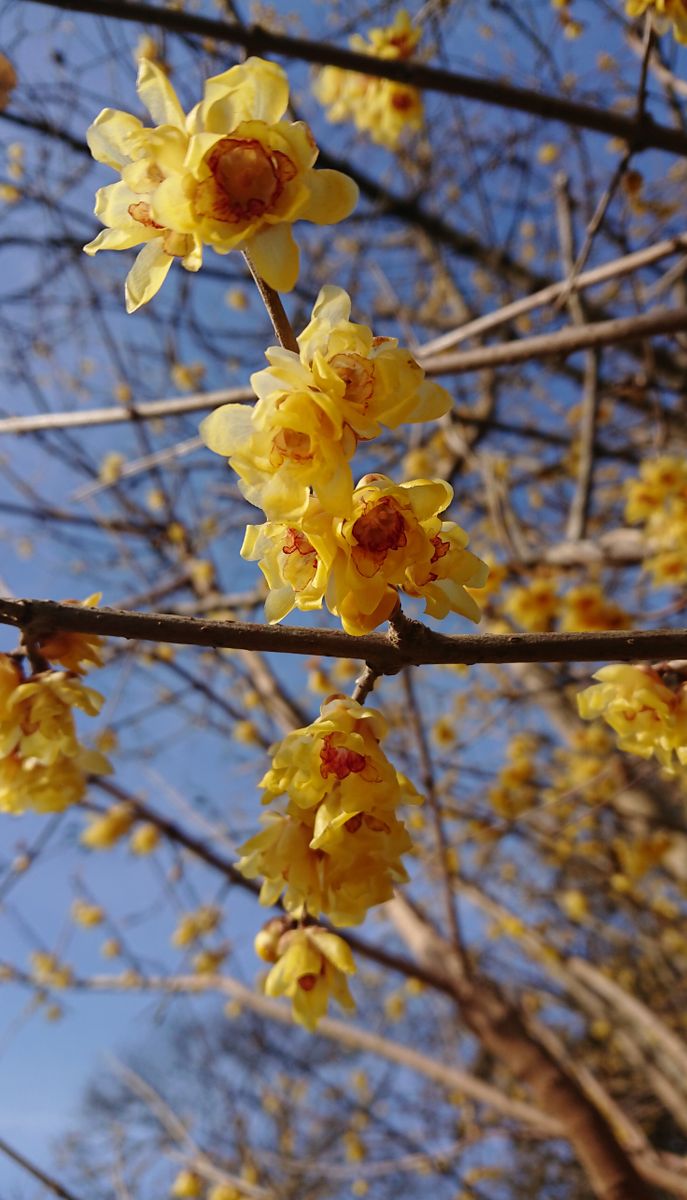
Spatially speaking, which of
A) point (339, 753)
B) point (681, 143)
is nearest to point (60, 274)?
point (681, 143)

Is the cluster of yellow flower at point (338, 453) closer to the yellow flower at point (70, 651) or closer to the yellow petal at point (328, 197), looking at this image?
the yellow petal at point (328, 197)

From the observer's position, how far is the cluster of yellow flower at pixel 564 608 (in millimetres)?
3674

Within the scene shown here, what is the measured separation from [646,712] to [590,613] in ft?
7.79

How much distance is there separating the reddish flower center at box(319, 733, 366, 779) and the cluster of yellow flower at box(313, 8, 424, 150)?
352 cm

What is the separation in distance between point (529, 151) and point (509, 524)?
2695 mm

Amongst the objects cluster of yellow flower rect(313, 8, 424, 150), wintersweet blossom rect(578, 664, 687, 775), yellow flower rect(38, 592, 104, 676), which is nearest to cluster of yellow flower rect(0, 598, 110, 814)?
yellow flower rect(38, 592, 104, 676)

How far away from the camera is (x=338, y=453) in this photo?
891mm

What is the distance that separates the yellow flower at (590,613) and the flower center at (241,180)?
10.00ft

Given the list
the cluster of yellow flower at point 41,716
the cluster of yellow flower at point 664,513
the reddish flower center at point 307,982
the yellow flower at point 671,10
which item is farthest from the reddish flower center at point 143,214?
the cluster of yellow flower at point 664,513

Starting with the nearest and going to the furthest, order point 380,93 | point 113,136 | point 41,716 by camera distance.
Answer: point 113,136 → point 41,716 → point 380,93

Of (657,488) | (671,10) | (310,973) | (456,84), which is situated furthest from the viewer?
(657,488)

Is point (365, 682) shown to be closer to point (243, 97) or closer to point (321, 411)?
point (321, 411)

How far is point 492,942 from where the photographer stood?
7629 millimetres

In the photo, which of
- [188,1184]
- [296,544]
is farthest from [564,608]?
[188,1184]
